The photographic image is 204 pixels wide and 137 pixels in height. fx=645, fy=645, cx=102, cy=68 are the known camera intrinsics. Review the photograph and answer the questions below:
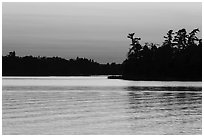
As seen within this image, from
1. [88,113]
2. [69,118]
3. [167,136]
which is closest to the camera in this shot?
[167,136]

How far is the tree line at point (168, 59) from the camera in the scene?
89250 millimetres

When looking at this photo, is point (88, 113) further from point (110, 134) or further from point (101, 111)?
point (110, 134)

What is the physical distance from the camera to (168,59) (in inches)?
3789

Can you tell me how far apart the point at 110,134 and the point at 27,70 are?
6145 inches

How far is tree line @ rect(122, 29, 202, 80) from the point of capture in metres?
89.2

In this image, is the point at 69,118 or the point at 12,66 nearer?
the point at 69,118

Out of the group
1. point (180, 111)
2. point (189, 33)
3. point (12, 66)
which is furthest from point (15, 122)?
point (12, 66)

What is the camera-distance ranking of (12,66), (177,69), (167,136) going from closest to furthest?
(167,136), (177,69), (12,66)

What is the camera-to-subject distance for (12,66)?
165000 mm

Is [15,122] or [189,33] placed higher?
[189,33]

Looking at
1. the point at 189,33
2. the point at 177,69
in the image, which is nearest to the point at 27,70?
the point at 189,33

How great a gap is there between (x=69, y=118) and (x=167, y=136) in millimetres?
6325

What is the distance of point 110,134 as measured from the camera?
17609 millimetres

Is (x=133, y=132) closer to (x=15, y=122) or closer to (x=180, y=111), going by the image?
(x=15, y=122)
